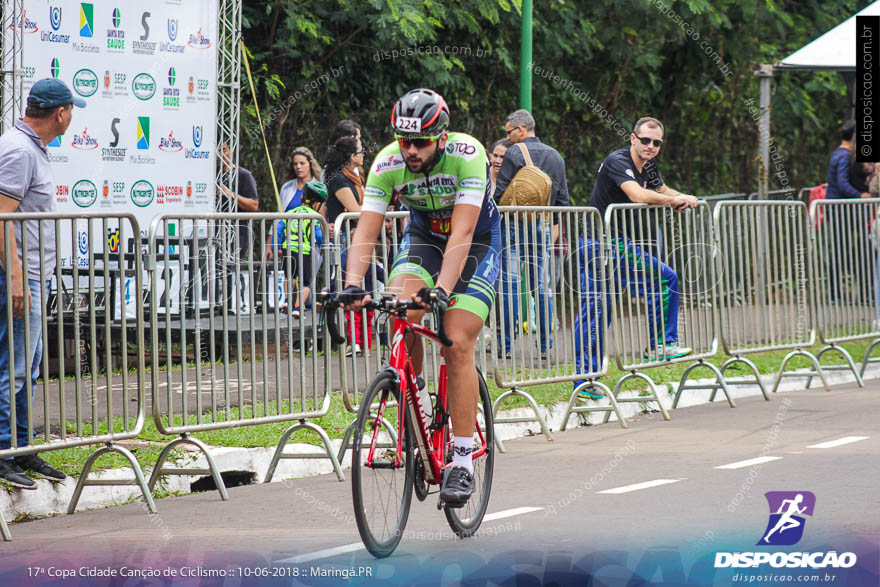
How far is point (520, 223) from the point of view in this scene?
9.98 m

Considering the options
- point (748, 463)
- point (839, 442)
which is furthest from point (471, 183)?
point (839, 442)

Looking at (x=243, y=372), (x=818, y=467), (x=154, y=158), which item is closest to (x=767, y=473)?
(x=818, y=467)

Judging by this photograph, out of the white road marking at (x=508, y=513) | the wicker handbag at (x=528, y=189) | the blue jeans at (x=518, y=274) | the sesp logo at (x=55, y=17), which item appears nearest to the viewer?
the white road marking at (x=508, y=513)

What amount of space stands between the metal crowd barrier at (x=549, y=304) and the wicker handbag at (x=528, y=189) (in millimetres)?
1383

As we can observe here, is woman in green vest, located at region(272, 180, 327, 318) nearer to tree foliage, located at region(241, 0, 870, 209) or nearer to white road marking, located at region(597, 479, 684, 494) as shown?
white road marking, located at region(597, 479, 684, 494)

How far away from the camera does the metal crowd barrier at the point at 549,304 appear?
9812mm

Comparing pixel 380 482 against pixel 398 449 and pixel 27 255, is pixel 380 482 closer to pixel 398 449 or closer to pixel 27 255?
pixel 398 449

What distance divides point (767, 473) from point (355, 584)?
341 cm

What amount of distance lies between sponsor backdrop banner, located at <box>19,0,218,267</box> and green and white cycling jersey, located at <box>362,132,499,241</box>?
6.24m

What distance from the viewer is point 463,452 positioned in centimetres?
648

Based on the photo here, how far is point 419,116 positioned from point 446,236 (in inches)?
29.0

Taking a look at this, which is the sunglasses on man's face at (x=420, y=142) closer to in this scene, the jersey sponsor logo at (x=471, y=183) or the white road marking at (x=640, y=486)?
the jersey sponsor logo at (x=471, y=183)

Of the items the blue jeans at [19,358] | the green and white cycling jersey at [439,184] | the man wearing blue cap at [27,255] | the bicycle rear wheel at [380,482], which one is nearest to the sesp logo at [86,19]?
the man wearing blue cap at [27,255]

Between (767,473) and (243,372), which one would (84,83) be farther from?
(767,473)
